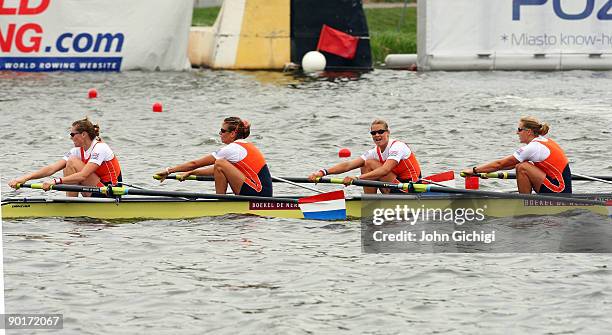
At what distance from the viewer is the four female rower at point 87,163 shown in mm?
17094

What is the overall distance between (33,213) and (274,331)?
632 cm

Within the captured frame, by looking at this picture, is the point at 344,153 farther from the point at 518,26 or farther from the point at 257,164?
the point at 518,26

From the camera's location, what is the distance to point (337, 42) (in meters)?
39.2

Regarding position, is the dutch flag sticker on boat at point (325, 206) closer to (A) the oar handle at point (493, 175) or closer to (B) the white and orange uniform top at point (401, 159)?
(B) the white and orange uniform top at point (401, 159)

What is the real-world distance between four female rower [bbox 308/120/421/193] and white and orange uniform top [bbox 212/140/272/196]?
0.74 metres

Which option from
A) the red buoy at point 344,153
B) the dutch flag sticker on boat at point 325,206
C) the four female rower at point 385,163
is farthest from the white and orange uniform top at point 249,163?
the red buoy at point 344,153

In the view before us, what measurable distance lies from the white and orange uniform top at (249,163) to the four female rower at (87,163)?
1.54 m

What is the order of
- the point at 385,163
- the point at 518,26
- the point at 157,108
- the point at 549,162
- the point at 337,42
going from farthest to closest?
1. the point at 337,42
2. the point at 518,26
3. the point at 157,108
4. the point at 385,163
5. the point at 549,162

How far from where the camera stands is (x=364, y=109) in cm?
3212

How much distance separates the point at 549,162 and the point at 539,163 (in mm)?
137

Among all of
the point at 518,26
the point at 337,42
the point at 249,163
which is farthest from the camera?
the point at 337,42

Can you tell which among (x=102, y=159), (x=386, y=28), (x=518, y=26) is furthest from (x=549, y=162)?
(x=386, y=28)

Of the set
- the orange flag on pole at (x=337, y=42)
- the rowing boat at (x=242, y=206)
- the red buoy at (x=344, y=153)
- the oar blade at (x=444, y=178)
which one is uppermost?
the orange flag on pole at (x=337, y=42)

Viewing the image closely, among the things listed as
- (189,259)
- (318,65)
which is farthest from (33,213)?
(318,65)
